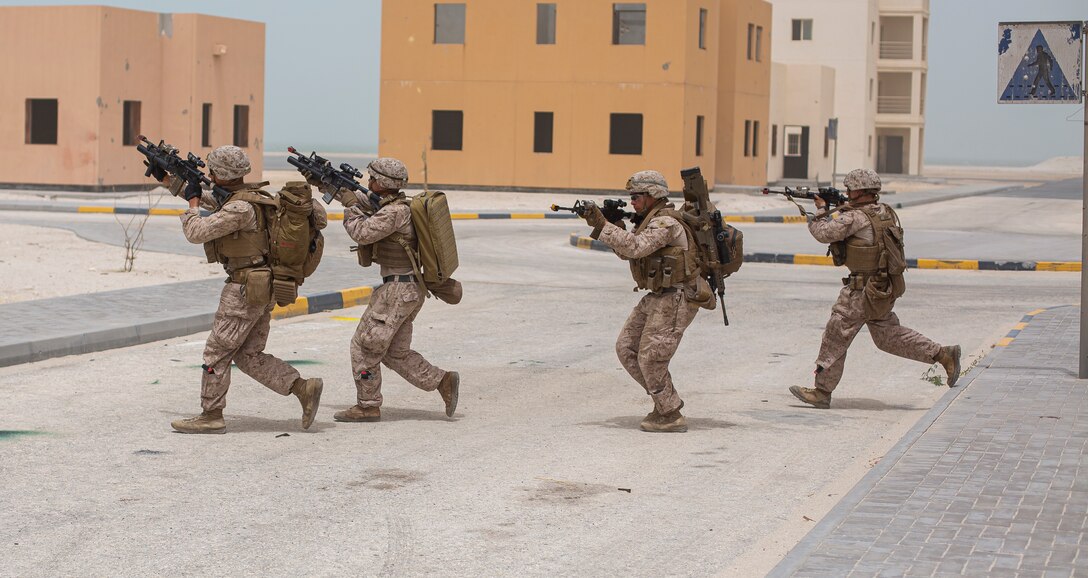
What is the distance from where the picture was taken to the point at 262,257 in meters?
8.39

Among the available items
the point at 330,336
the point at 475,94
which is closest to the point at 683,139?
the point at 475,94

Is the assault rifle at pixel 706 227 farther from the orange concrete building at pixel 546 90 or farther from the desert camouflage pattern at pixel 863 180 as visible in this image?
the orange concrete building at pixel 546 90

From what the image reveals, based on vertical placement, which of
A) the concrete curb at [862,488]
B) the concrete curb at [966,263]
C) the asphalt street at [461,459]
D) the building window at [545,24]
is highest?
the building window at [545,24]

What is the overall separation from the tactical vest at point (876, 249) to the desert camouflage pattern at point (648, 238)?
156 cm

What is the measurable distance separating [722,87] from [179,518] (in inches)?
1697

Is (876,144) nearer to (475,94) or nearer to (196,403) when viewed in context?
(475,94)

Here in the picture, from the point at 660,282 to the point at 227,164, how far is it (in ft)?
8.49

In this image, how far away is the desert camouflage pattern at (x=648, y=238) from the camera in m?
8.55

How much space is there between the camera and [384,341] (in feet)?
28.8

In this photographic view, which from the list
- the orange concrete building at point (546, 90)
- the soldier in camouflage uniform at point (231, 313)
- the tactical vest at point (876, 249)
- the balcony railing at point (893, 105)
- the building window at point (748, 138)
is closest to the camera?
the soldier in camouflage uniform at point (231, 313)

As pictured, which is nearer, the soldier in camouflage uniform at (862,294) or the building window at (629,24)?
the soldier in camouflage uniform at (862,294)

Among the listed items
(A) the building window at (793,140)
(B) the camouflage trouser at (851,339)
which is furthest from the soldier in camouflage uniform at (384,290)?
(A) the building window at (793,140)

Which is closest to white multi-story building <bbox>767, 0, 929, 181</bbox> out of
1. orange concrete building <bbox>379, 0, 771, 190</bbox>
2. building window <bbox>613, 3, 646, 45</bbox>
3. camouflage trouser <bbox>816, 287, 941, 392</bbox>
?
orange concrete building <bbox>379, 0, 771, 190</bbox>

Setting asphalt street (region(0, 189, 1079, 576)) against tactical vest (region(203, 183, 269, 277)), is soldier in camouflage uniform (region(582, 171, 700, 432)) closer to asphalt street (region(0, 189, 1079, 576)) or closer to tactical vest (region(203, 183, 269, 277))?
asphalt street (region(0, 189, 1079, 576))
